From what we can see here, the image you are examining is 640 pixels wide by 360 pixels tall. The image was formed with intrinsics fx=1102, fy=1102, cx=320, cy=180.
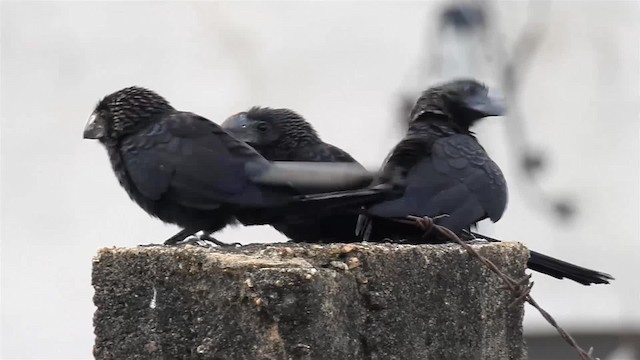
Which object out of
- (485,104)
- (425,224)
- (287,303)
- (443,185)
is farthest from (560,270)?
(287,303)

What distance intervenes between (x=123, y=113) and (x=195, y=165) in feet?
1.60

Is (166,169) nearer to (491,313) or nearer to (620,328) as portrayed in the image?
(491,313)

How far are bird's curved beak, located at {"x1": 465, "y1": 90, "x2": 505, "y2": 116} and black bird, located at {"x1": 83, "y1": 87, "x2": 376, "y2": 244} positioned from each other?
0.67 metres

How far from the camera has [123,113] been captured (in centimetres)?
334

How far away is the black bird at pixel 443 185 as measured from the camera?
114 inches

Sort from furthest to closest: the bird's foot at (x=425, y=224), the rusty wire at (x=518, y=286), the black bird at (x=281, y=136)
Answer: the black bird at (x=281, y=136) → the bird's foot at (x=425, y=224) → the rusty wire at (x=518, y=286)

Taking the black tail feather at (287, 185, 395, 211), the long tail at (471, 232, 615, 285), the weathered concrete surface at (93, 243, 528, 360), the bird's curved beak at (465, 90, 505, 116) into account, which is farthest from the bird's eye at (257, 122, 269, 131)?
the weathered concrete surface at (93, 243, 528, 360)

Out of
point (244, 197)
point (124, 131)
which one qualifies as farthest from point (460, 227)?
point (124, 131)

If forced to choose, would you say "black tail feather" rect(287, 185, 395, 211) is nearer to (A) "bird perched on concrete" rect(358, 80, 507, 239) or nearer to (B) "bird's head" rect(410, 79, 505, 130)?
(A) "bird perched on concrete" rect(358, 80, 507, 239)

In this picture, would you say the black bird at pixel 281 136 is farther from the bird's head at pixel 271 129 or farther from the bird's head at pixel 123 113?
the bird's head at pixel 123 113

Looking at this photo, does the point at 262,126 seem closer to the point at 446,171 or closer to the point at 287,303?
the point at 446,171

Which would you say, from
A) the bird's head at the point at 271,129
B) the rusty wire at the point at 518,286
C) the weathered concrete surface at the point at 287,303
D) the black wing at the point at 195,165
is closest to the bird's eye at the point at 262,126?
the bird's head at the point at 271,129

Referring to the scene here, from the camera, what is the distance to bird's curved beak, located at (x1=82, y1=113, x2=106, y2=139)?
3.38 metres

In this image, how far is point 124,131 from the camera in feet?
10.8
